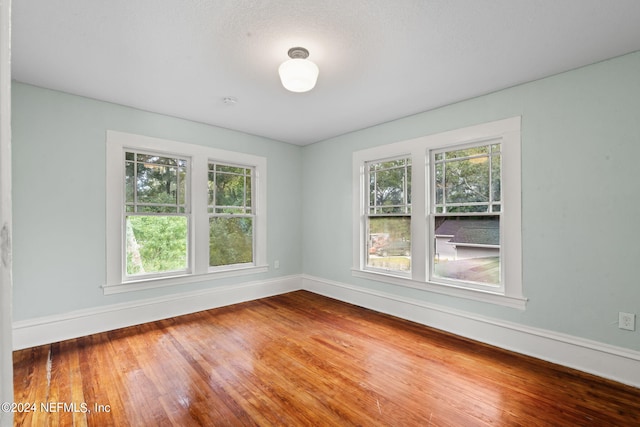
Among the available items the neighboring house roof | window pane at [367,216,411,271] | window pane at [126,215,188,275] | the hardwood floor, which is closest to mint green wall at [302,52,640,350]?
the neighboring house roof

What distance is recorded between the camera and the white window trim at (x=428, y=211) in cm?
302

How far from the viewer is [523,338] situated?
2.92 m

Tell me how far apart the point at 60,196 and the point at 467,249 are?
4360 millimetres

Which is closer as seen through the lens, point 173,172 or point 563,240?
point 563,240

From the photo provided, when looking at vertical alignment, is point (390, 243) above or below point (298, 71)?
below

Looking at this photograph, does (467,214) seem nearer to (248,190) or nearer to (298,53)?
(298,53)

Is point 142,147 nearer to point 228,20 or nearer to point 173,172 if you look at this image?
point 173,172

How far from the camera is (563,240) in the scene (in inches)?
108

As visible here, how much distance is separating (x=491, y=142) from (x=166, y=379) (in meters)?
3.75

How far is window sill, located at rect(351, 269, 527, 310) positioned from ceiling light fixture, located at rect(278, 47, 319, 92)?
8.57ft

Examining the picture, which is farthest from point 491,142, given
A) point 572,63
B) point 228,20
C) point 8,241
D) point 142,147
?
point 142,147

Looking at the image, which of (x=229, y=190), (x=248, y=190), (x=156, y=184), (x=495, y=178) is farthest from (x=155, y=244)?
(x=495, y=178)

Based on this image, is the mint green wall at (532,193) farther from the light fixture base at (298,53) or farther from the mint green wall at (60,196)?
the light fixture base at (298,53)

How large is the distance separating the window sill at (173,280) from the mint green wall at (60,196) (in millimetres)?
74
